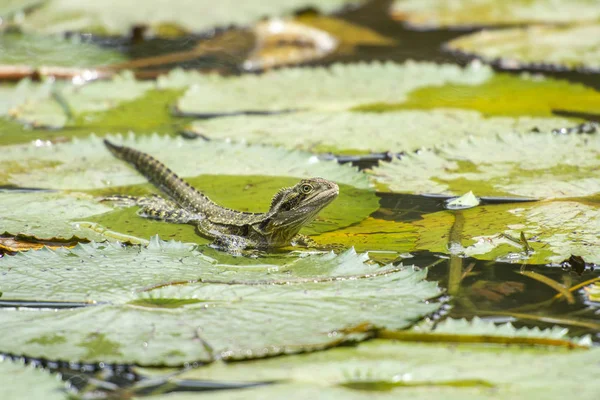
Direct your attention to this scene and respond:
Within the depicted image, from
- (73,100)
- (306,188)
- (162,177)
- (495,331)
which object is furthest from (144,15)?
(495,331)

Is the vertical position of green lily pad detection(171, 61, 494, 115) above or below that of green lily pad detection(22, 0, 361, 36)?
below

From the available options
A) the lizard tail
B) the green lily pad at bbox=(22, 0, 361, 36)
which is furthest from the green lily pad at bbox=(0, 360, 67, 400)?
the green lily pad at bbox=(22, 0, 361, 36)

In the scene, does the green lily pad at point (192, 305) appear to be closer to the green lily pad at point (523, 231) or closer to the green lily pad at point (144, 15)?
the green lily pad at point (523, 231)

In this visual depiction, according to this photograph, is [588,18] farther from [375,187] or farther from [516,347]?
[516,347]

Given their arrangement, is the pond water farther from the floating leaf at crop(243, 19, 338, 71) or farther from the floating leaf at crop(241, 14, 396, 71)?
the floating leaf at crop(241, 14, 396, 71)

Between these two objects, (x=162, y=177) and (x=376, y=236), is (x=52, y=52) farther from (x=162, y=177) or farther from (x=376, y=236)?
(x=376, y=236)

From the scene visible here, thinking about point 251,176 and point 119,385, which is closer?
point 119,385

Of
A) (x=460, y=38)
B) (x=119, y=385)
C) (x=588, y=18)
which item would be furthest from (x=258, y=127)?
(x=588, y=18)
